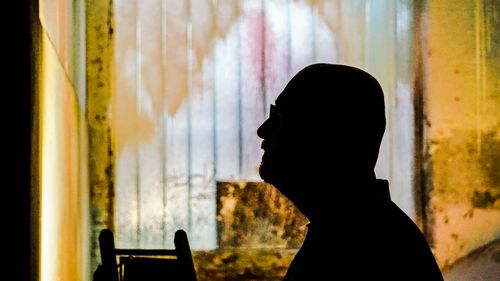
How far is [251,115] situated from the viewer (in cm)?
464

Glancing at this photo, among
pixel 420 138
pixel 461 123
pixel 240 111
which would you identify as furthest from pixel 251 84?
pixel 461 123

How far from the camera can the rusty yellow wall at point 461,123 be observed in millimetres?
4688

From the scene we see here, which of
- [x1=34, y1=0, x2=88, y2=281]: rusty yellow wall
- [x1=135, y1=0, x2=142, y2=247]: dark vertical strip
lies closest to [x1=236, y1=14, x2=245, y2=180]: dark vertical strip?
[x1=135, y1=0, x2=142, y2=247]: dark vertical strip

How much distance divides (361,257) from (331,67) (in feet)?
2.07

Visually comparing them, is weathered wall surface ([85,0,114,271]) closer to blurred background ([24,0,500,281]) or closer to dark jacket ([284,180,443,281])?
blurred background ([24,0,500,281])

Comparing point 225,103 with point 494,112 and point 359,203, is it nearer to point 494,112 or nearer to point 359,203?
point 494,112

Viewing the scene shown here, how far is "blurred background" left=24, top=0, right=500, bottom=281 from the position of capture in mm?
4508

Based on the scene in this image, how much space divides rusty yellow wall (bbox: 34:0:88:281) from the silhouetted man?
2.47 ft

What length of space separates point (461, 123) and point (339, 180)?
2819 mm

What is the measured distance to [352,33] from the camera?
4746 mm
